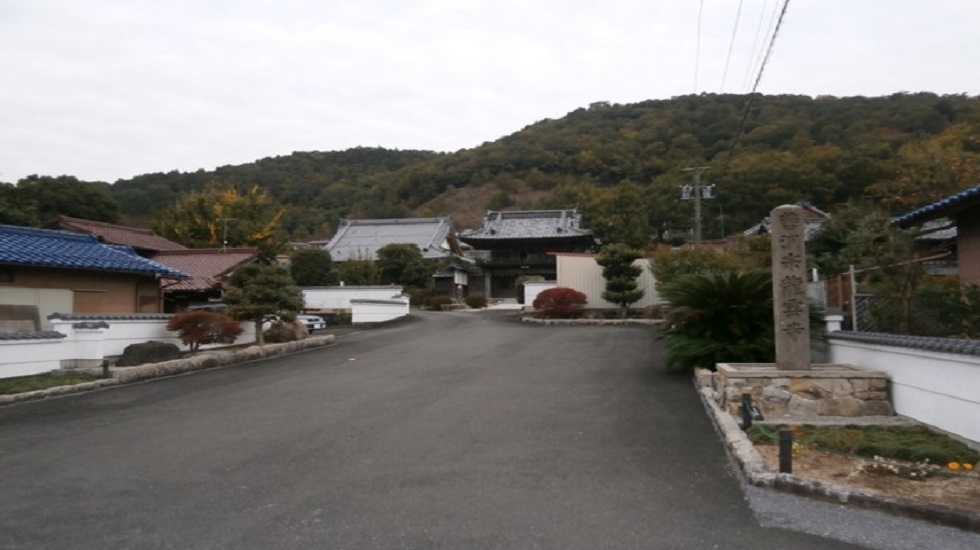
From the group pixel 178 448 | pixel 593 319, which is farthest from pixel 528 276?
pixel 178 448

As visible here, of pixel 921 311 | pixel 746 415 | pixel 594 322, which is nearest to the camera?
pixel 746 415

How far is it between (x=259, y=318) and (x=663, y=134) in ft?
196

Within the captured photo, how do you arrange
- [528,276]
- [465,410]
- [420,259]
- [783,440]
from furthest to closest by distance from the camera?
[528,276]
[420,259]
[465,410]
[783,440]

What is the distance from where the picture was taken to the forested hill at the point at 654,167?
45.4m

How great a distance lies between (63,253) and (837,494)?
55.5 feet

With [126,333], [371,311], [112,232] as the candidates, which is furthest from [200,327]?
[112,232]

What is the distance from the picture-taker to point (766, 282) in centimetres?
1107

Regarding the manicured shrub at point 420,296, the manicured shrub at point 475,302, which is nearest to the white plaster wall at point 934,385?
the manicured shrub at point 420,296

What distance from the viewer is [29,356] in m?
12.1

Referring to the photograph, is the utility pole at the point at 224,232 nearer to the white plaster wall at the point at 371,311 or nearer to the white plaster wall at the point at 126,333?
the white plaster wall at the point at 371,311

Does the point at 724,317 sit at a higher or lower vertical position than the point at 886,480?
higher

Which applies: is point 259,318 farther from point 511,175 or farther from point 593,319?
point 511,175

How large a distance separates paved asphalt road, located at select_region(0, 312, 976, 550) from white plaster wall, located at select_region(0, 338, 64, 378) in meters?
2.02

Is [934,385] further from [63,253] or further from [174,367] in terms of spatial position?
[63,253]
